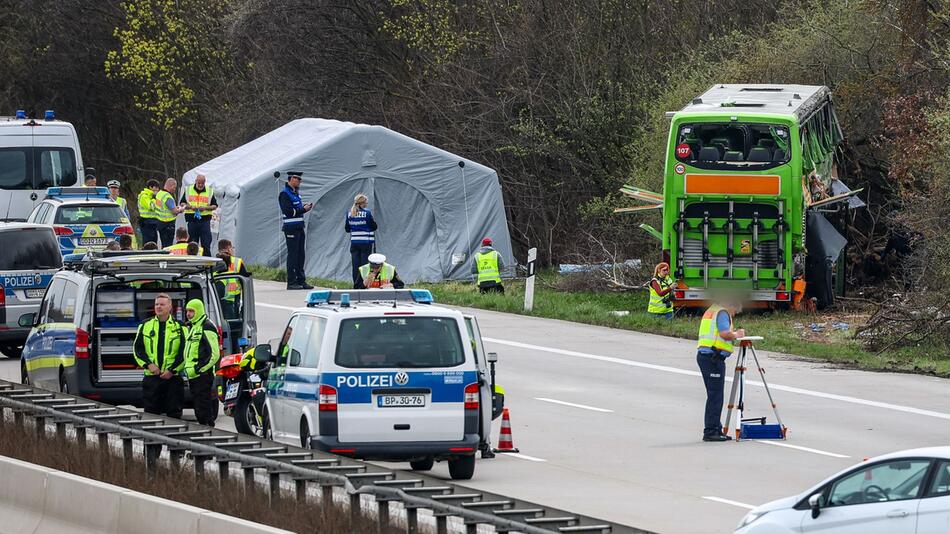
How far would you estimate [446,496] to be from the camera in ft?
35.4

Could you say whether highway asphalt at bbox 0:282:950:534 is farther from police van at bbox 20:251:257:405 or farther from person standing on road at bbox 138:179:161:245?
person standing on road at bbox 138:179:161:245

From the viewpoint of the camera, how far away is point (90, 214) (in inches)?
1210

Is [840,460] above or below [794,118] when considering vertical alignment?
below

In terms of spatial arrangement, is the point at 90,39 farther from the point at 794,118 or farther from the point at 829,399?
the point at 829,399

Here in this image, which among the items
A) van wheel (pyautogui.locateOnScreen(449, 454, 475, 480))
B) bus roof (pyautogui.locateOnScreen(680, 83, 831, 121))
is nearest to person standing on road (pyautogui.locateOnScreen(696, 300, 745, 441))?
van wheel (pyautogui.locateOnScreen(449, 454, 475, 480))

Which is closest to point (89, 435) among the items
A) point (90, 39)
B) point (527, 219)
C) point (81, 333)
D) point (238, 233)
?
point (81, 333)

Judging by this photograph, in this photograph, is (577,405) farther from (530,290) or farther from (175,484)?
(530,290)

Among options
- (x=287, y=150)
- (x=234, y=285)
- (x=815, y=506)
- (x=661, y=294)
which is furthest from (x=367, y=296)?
(x=287, y=150)

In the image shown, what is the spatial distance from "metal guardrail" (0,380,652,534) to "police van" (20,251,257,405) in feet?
6.16

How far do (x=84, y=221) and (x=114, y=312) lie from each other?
41.8 ft

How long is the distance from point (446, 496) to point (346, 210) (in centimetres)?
2584

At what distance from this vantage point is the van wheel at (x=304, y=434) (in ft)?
48.6

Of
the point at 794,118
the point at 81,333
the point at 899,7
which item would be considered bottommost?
the point at 81,333

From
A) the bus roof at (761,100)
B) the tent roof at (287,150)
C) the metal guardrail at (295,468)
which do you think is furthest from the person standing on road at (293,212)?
the metal guardrail at (295,468)
